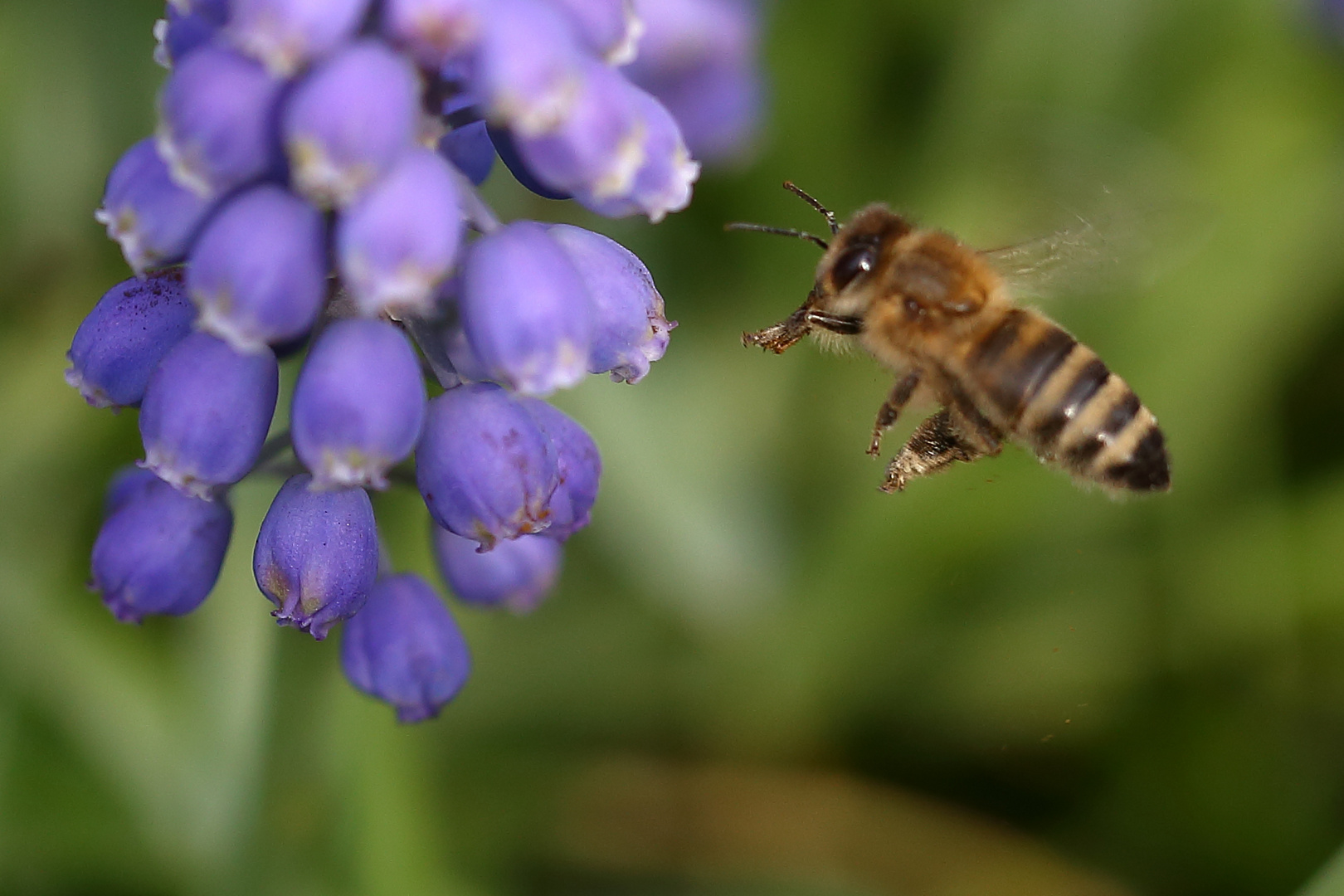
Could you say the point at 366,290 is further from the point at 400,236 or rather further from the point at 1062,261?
the point at 1062,261

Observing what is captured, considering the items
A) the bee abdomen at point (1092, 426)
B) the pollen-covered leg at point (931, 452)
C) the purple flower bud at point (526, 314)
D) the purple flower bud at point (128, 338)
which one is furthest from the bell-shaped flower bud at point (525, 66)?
the bee abdomen at point (1092, 426)

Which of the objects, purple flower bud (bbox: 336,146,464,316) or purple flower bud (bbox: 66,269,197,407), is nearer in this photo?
purple flower bud (bbox: 336,146,464,316)

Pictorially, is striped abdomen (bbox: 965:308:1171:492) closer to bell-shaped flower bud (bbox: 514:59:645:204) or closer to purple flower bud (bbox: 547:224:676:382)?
purple flower bud (bbox: 547:224:676:382)

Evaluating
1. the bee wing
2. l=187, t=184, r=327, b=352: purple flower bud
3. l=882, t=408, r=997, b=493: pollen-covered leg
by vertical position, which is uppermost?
l=187, t=184, r=327, b=352: purple flower bud

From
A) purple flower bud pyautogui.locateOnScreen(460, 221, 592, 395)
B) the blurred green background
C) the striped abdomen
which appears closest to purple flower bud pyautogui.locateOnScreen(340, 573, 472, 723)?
purple flower bud pyautogui.locateOnScreen(460, 221, 592, 395)

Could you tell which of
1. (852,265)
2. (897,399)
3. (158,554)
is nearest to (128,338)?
(158,554)

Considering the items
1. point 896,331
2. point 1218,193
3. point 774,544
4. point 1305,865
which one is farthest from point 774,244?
point 1305,865

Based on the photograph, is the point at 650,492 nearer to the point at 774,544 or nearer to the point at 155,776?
the point at 774,544
